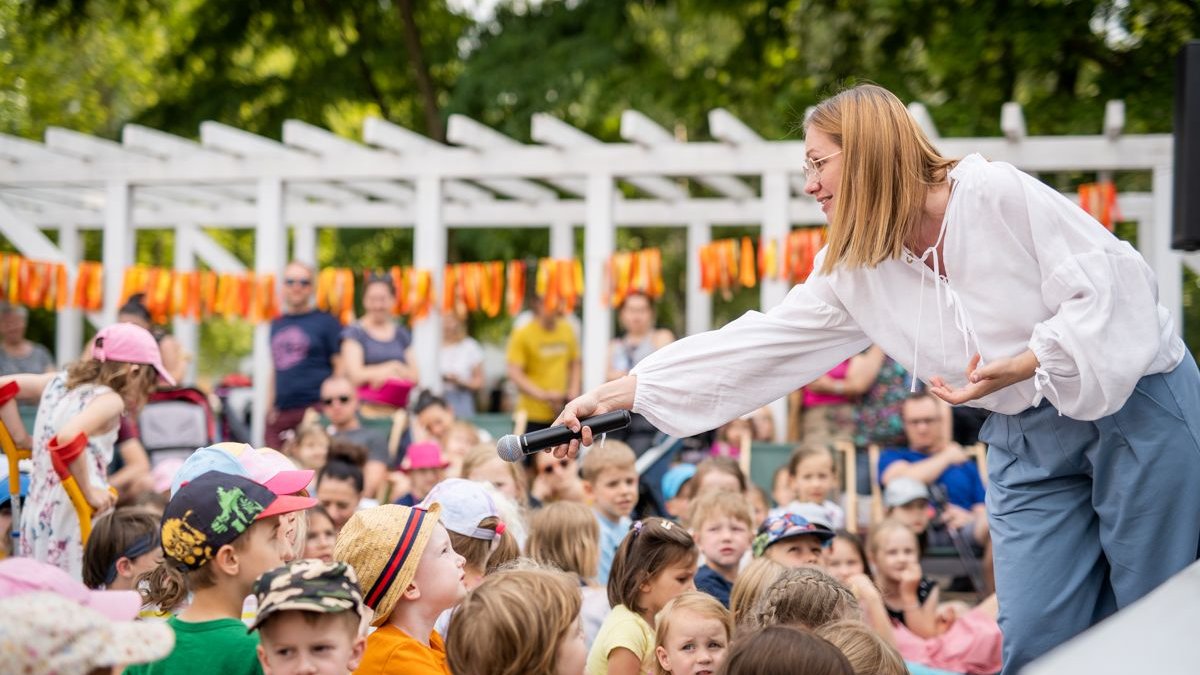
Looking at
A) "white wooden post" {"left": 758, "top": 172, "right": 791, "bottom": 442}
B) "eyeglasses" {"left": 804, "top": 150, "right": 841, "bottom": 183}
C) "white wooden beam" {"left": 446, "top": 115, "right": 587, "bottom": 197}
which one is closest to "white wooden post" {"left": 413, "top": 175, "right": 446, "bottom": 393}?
"white wooden beam" {"left": 446, "top": 115, "right": 587, "bottom": 197}

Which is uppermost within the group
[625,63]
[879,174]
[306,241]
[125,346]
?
[625,63]

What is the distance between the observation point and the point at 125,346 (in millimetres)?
4859

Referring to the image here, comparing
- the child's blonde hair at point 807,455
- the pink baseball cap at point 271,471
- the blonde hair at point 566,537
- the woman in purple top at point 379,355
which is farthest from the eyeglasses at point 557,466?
the pink baseball cap at point 271,471

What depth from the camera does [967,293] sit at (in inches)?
121

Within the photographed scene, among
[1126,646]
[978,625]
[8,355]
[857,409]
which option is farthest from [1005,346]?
[8,355]

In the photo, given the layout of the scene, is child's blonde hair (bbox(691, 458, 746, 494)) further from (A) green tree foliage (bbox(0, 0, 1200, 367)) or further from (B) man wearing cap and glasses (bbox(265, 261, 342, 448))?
(A) green tree foliage (bbox(0, 0, 1200, 367))

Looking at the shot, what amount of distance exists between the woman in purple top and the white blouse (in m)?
5.37

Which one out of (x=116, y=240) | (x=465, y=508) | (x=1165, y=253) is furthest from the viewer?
(x=116, y=240)

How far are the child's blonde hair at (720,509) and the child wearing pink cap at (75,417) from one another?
2.07 meters

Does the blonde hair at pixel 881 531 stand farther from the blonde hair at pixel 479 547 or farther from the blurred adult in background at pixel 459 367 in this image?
the blurred adult in background at pixel 459 367

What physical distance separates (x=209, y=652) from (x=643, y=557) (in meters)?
1.57

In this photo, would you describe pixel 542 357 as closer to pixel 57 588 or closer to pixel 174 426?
pixel 174 426

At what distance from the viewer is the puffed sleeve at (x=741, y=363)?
3484mm

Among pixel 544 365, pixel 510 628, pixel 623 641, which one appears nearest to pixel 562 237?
pixel 544 365
